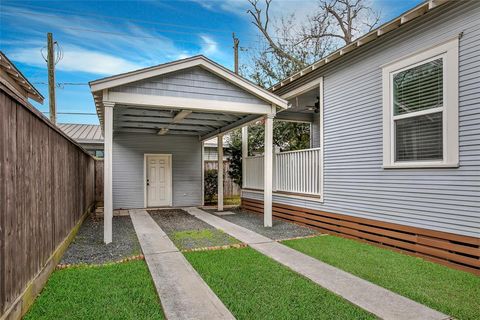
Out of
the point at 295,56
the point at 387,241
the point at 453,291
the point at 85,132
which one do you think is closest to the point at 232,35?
the point at 295,56

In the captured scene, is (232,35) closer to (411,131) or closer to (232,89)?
(232,89)

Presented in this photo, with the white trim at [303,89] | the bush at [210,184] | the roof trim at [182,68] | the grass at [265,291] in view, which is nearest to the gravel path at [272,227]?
the grass at [265,291]

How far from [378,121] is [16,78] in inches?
275

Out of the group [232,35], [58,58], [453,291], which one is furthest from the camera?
[232,35]

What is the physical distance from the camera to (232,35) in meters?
17.3

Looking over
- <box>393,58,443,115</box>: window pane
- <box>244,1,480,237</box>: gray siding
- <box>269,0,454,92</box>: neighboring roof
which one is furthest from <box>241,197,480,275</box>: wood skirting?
<box>269,0,454,92</box>: neighboring roof

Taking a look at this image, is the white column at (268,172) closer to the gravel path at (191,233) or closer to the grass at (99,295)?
the gravel path at (191,233)

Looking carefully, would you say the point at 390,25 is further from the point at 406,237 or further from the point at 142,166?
the point at 142,166

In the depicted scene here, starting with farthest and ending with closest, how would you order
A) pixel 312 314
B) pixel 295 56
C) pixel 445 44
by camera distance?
pixel 295 56, pixel 445 44, pixel 312 314

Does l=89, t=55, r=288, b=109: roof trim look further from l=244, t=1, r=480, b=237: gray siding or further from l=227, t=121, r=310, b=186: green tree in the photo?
l=227, t=121, r=310, b=186: green tree

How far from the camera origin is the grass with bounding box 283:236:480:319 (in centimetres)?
318

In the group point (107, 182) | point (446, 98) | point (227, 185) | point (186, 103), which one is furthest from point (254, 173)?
point (446, 98)

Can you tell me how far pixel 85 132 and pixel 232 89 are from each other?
13829mm

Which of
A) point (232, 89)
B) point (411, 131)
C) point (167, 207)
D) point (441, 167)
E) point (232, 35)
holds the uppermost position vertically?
point (232, 35)
